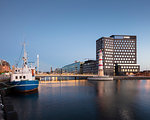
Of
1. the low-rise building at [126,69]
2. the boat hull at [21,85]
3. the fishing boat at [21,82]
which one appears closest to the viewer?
the boat hull at [21,85]

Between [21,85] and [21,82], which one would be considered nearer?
[21,82]

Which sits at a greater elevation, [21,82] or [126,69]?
[21,82]

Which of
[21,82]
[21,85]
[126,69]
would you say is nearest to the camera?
[21,82]

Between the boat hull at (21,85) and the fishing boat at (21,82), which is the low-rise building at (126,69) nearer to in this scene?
the fishing boat at (21,82)

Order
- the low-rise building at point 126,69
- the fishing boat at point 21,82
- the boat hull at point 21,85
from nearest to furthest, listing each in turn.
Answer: the boat hull at point 21,85, the fishing boat at point 21,82, the low-rise building at point 126,69

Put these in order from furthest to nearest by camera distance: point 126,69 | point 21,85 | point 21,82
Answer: point 126,69
point 21,85
point 21,82

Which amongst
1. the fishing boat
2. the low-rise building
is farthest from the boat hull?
the low-rise building

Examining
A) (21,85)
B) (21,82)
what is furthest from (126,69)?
(21,82)

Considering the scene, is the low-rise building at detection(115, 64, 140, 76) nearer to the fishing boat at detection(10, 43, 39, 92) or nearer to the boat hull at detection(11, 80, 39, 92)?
the fishing boat at detection(10, 43, 39, 92)

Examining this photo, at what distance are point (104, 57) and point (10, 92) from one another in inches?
6402

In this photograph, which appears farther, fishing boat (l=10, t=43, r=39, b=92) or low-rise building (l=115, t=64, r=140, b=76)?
low-rise building (l=115, t=64, r=140, b=76)

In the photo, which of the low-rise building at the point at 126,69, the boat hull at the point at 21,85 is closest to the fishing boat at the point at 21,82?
the boat hull at the point at 21,85

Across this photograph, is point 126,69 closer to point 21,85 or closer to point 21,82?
point 21,85

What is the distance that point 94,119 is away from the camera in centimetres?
2298
